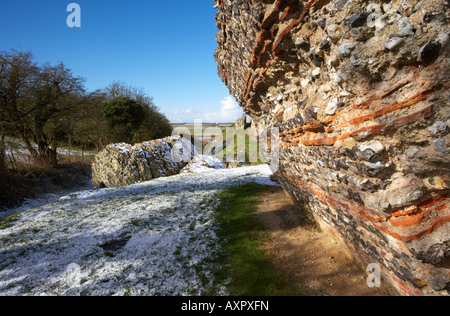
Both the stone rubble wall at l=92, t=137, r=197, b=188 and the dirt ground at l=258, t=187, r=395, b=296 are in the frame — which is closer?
the dirt ground at l=258, t=187, r=395, b=296

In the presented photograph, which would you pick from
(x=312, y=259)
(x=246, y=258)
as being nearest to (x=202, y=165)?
(x=246, y=258)

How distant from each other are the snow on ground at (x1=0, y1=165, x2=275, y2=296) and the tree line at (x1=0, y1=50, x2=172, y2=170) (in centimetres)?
641

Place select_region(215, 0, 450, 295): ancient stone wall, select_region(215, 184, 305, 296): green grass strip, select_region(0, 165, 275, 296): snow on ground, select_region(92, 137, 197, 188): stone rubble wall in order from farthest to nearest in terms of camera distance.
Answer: select_region(92, 137, 197, 188): stone rubble wall → select_region(0, 165, 275, 296): snow on ground → select_region(215, 184, 305, 296): green grass strip → select_region(215, 0, 450, 295): ancient stone wall

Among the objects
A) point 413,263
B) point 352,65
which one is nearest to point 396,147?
point 352,65

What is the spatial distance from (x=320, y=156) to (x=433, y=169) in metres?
1.36

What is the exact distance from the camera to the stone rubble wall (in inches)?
428

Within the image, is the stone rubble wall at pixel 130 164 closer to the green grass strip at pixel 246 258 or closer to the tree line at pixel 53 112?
the tree line at pixel 53 112

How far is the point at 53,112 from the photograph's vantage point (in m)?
14.0

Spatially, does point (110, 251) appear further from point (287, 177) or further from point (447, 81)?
point (447, 81)

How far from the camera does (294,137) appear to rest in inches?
150

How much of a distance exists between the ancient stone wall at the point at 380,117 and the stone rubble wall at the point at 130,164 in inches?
375

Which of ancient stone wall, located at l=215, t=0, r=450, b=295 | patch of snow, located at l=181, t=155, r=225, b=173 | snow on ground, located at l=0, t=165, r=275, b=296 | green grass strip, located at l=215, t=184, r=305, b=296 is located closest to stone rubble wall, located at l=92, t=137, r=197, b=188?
patch of snow, located at l=181, t=155, r=225, b=173

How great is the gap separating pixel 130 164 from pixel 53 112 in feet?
25.3

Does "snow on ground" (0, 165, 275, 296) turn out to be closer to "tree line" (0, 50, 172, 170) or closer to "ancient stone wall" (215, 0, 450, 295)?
"ancient stone wall" (215, 0, 450, 295)
